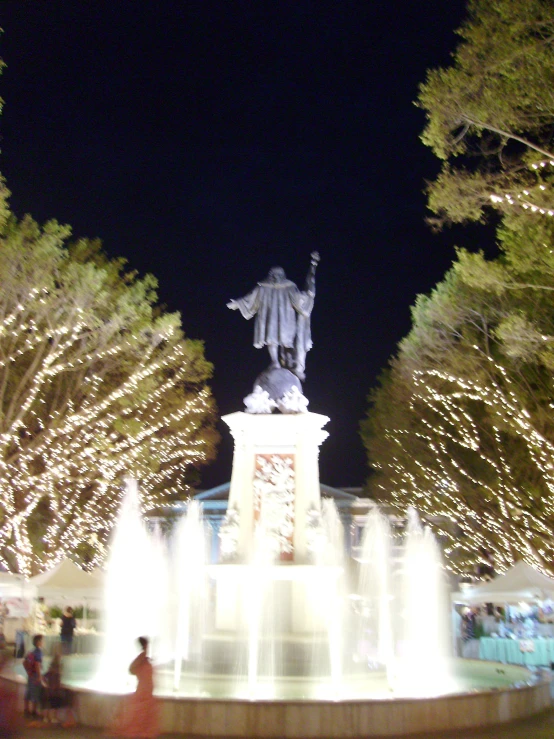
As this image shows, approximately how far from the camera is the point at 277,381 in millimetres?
16688

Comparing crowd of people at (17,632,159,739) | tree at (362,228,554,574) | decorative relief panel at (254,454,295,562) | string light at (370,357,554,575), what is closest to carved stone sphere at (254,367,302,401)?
decorative relief panel at (254,454,295,562)

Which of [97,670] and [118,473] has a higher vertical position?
[118,473]

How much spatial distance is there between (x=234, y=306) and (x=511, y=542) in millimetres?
16195

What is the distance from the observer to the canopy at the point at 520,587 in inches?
695

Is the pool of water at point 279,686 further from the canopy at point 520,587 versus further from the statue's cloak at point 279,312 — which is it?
the statue's cloak at point 279,312

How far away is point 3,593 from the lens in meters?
20.0

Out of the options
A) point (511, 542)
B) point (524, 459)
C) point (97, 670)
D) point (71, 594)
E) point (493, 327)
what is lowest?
point (97, 670)

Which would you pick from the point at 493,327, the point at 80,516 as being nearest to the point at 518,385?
the point at 493,327

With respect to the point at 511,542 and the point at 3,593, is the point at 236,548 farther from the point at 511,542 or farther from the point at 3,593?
the point at 511,542

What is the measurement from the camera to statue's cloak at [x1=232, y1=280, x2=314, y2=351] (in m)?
17.3

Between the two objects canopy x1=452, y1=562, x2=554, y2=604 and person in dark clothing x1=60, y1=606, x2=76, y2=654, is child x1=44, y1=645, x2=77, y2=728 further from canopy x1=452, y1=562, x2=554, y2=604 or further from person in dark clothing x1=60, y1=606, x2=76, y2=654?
canopy x1=452, y1=562, x2=554, y2=604

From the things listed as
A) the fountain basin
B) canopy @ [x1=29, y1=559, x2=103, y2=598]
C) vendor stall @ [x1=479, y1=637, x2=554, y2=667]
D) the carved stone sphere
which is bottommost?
the fountain basin

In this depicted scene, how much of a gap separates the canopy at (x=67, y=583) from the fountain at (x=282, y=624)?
73 cm

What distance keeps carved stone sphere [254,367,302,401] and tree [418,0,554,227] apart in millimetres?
4290
